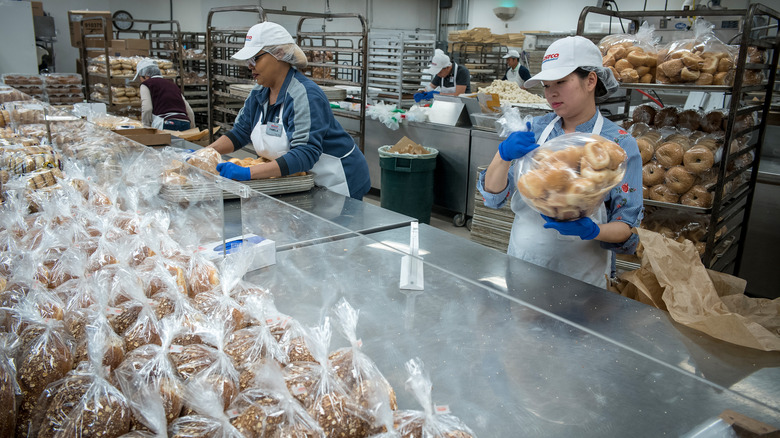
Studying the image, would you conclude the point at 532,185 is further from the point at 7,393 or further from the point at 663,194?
the point at 663,194

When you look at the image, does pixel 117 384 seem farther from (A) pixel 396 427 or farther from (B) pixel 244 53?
(B) pixel 244 53

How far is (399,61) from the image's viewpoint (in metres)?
7.79

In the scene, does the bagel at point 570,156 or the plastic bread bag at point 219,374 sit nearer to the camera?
the plastic bread bag at point 219,374

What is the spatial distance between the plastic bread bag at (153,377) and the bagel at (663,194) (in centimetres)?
299

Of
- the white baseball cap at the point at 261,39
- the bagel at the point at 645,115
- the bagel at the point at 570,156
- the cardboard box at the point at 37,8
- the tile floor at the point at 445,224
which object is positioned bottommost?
the tile floor at the point at 445,224

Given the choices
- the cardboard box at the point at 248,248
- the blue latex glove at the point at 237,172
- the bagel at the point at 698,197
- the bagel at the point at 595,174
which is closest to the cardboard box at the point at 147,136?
the blue latex glove at the point at 237,172

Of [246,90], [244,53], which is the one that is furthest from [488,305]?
[246,90]

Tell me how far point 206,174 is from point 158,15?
1271cm

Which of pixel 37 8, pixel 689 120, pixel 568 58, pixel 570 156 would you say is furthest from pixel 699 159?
pixel 37 8

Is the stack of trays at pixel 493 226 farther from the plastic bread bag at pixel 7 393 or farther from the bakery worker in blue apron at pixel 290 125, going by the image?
the plastic bread bag at pixel 7 393

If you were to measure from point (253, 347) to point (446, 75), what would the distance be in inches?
308

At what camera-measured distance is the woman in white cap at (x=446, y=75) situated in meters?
8.05

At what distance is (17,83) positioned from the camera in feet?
21.2

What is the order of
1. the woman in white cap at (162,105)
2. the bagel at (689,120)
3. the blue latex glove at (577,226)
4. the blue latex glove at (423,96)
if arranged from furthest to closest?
the blue latex glove at (423,96), the woman in white cap at (162,105), the bagel at (689,120), the blue latex glove at (577,226)
